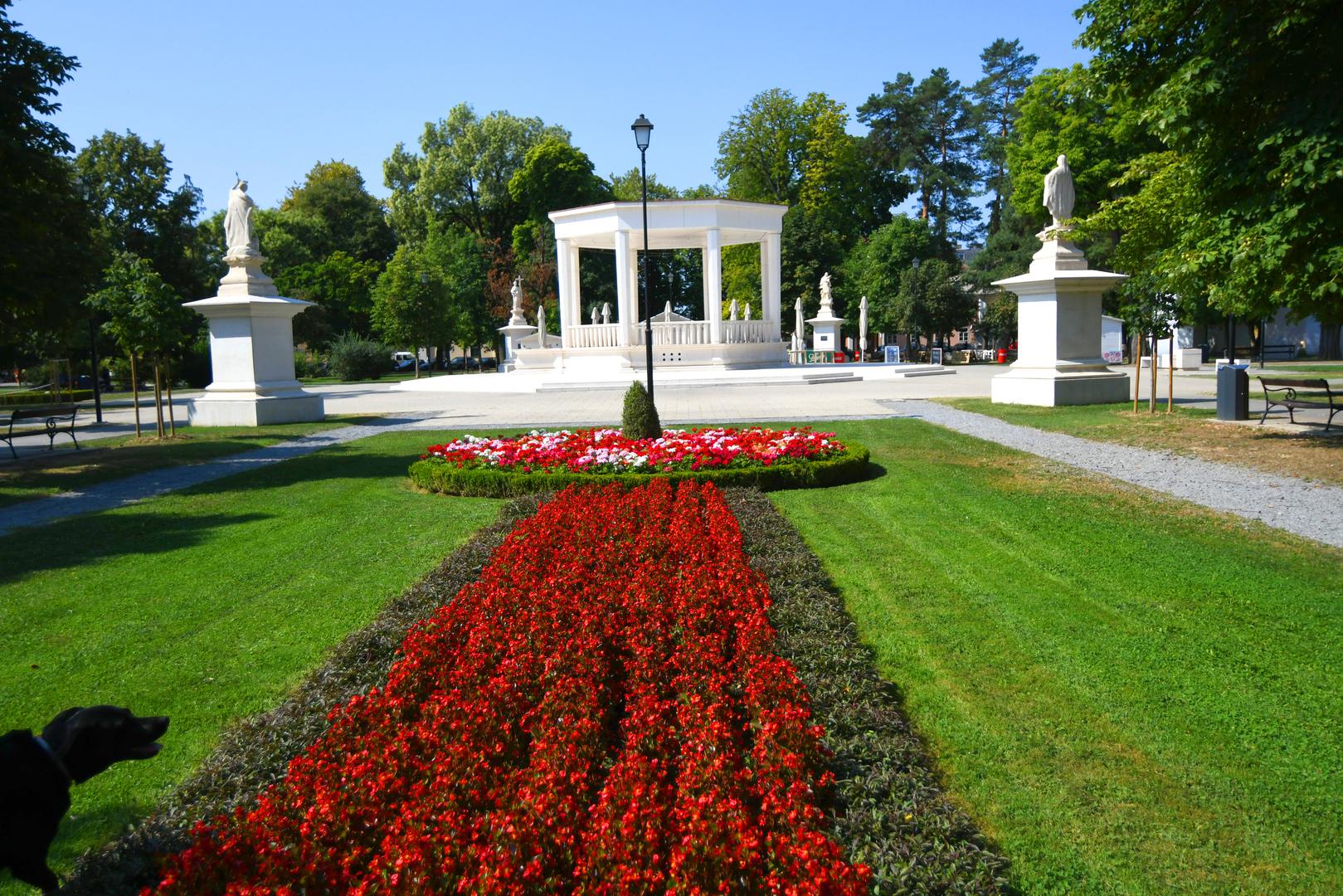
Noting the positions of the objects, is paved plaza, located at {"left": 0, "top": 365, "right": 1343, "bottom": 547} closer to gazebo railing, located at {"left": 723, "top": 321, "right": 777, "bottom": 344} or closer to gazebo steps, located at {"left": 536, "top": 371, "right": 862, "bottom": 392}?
gazebo steps, located at {"left": 536, "top": 371, "right": 862, "bottom": 392}

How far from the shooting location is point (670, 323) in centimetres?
3569

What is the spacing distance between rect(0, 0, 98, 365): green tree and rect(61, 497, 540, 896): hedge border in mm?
10584

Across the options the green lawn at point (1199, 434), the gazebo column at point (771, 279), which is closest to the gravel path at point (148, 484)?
the green lawn at point (1199, 434)

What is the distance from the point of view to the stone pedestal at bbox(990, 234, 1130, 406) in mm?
19797

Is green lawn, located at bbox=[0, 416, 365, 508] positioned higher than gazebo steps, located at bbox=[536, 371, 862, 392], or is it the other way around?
gazebo steps, located at bbox=[536, 371, 862, 392]

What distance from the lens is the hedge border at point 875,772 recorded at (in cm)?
308

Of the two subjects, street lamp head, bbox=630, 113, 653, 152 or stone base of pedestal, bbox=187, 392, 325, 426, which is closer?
street lamp head, bbox=630, 113, 653, 152

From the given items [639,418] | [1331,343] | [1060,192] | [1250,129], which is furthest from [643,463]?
[1331,343]

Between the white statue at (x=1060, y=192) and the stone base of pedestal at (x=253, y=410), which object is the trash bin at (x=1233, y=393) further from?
the stone base of pedestal at (x=253, y=410)

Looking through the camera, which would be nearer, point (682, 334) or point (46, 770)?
point (46, 770)

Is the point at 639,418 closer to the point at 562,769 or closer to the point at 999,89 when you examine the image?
the point at 562,769

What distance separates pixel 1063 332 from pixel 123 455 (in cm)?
1872

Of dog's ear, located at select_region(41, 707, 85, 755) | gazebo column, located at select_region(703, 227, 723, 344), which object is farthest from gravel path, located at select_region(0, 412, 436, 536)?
gazebo column, located at select_region(703, 227, 723, 344)

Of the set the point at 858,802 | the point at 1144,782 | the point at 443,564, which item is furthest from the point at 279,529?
the point at 1144,782
